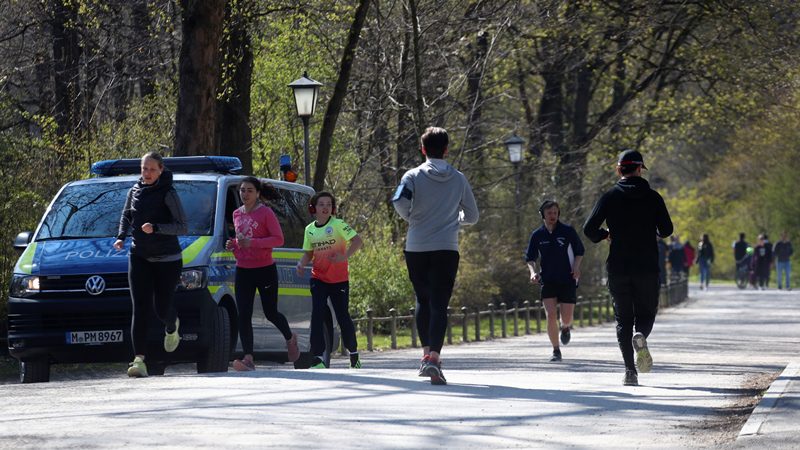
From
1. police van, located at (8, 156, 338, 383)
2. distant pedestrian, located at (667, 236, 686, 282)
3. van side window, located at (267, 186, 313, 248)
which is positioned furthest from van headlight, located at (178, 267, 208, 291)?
distant pedestrian, located at (667, 236, 686, 282)

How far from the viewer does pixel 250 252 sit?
1418cm

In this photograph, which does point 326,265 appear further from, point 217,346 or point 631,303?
point 631,303

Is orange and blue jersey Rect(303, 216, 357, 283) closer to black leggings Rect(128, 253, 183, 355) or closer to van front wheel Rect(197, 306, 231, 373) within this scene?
van front wheel Rect(197, 306, 231, 373)

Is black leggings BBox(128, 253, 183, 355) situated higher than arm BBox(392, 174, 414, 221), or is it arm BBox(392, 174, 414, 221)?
arm BBox(392, 174, 414, 221)

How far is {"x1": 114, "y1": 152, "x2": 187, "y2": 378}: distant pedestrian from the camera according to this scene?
43.4 ft

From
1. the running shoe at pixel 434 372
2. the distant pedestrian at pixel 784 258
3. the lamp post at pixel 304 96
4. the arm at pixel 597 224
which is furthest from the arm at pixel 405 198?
the distant pedestrian at pixel 784 258

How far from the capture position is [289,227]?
53.3 feet

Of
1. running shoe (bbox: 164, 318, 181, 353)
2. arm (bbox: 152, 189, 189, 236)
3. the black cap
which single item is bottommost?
running shoe (bbox: 164, 318, 181, 353)

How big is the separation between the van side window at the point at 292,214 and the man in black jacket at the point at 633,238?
4.34 metres

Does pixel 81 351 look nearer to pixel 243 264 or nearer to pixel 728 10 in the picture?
pixel 243 264

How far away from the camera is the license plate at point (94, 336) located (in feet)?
45.9

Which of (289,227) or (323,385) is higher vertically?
(289,227)

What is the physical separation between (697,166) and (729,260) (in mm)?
10575

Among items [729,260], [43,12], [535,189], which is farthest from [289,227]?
[729,260]
